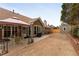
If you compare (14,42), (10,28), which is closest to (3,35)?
(10,28)

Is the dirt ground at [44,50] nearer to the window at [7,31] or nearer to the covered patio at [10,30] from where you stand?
the covered patio at [10,30]

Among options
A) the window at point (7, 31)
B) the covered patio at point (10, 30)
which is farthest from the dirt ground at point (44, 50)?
the window at point (7, 31)

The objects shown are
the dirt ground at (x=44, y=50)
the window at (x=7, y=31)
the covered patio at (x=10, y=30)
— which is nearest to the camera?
the dirt ground at (x=44, y=50)

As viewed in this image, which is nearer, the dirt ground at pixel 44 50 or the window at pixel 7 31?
the dirt ground at pixel 44 50

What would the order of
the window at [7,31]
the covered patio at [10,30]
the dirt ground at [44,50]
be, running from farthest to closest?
the window at [7,31], the covered patio at [10,30], the dirt ground at [44,50]

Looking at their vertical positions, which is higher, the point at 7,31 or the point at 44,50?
Result: the point at 7,31

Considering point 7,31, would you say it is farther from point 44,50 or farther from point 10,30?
point 44,50

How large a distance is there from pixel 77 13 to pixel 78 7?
115 centimetres

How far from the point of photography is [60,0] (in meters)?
10.6

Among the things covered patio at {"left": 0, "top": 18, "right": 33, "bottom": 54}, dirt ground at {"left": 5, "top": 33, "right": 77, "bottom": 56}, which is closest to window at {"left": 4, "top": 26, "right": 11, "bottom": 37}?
covered patio at {"left": 0, "top": 18, "right": 33, "bottom": 54}

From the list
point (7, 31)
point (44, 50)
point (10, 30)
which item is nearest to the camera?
point (44, 50)

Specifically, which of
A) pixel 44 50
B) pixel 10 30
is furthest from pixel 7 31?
pixel 44 50

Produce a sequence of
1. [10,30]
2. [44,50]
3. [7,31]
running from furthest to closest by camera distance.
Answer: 1. [10,30]
2. [7,31]
3. [44,50]

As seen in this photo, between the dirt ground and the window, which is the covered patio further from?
the dirt ground
